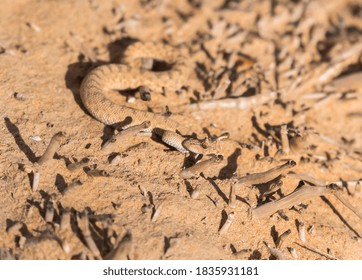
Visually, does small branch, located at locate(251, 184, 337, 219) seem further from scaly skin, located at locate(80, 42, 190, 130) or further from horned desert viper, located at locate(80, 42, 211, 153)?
scaly skin, located at locate(80, 42, 190, 130)

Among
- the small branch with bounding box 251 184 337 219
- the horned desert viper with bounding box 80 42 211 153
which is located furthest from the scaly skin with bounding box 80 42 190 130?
the small branch with bounding box 251 184 337 219

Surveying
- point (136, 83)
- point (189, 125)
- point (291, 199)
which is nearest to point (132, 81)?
point (136, 83)

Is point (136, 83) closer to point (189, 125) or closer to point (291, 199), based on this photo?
point (189, 125)

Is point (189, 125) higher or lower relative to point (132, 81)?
lower

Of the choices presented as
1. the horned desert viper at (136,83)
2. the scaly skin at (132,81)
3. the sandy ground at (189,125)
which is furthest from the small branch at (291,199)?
the scaly skin at (132,81)

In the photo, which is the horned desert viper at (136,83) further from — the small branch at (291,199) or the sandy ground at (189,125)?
the small branch at (291,199)

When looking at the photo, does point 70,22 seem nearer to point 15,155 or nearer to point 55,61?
point 55,61

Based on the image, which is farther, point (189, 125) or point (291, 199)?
point (189, 125)
